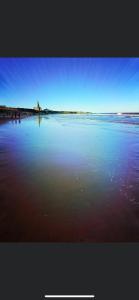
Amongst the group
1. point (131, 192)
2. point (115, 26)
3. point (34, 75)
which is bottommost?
point (131, 192)

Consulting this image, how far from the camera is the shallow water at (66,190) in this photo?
1787 mm

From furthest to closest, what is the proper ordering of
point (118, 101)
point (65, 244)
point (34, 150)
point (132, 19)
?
1. point (34, 150)
2. point (118, 101)
3. point (132, 19)
4. point (65, 244)

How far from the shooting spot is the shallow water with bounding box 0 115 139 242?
1.79 metres

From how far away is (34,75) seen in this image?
216 cm

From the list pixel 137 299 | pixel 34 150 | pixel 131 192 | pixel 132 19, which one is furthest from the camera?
pixel 34 150

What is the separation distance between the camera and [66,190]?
6.64 ft

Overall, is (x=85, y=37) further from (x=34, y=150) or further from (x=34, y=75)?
(x=34, y=150)

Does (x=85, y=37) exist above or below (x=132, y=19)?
below

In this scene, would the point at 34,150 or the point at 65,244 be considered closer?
the point at 65,244

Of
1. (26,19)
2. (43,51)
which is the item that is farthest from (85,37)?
(26,19)

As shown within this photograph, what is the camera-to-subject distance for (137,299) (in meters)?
1.61

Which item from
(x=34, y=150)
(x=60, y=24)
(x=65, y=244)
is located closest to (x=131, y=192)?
(x=65, y=244)

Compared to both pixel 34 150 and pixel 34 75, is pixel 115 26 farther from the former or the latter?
pixel 34 150

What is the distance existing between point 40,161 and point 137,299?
138cm
